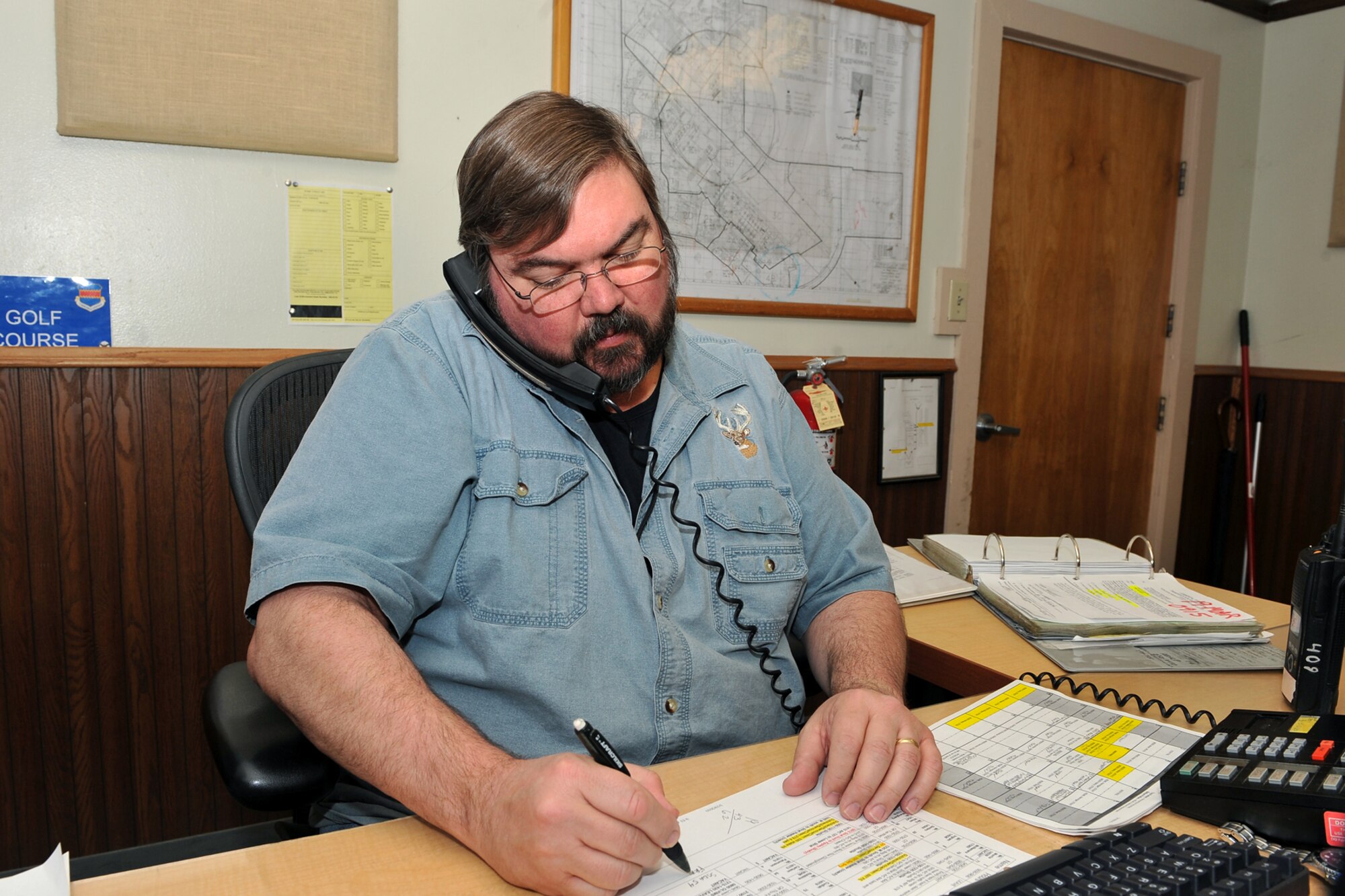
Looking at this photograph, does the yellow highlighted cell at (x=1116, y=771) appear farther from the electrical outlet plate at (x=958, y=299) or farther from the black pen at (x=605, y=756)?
the electrical outlet plate at (x=958, y=299)

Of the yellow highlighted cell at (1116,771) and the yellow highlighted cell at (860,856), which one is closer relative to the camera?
the yellow highlighted cell at (860,856)

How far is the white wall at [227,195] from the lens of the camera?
1.68 meters

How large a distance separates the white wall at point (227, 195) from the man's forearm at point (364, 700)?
43.6 inches

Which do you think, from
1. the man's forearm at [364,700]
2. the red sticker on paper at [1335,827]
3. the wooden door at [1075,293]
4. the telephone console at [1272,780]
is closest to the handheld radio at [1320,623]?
the telephone console at [1272,780]

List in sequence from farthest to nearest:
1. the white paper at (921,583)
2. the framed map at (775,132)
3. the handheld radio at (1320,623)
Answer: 1. the framed map at (775,132)
2. the white paper at (921,583)
3. the handheld radio at (1320,623)

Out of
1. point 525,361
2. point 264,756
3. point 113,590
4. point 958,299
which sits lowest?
point 113,590

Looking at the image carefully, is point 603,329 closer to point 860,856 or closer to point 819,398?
point 860,856

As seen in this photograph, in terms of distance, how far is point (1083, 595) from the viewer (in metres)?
1.42

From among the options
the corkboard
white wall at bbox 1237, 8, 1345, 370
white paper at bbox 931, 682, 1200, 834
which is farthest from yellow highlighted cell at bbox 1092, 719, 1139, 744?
white wall at bbox 1237, 8, 1345, 370

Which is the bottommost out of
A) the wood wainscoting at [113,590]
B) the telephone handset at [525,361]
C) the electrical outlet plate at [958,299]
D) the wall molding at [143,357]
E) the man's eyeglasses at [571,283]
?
the wood wainscoting at [113,590]

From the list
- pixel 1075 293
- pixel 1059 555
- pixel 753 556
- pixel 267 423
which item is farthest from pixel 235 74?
pixel 1075 293

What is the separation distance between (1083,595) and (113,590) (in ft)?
5.71

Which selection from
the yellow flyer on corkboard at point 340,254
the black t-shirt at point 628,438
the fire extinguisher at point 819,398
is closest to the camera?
the black t-shirt at point 628,438

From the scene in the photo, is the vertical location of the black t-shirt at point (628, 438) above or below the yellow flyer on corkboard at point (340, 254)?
below
